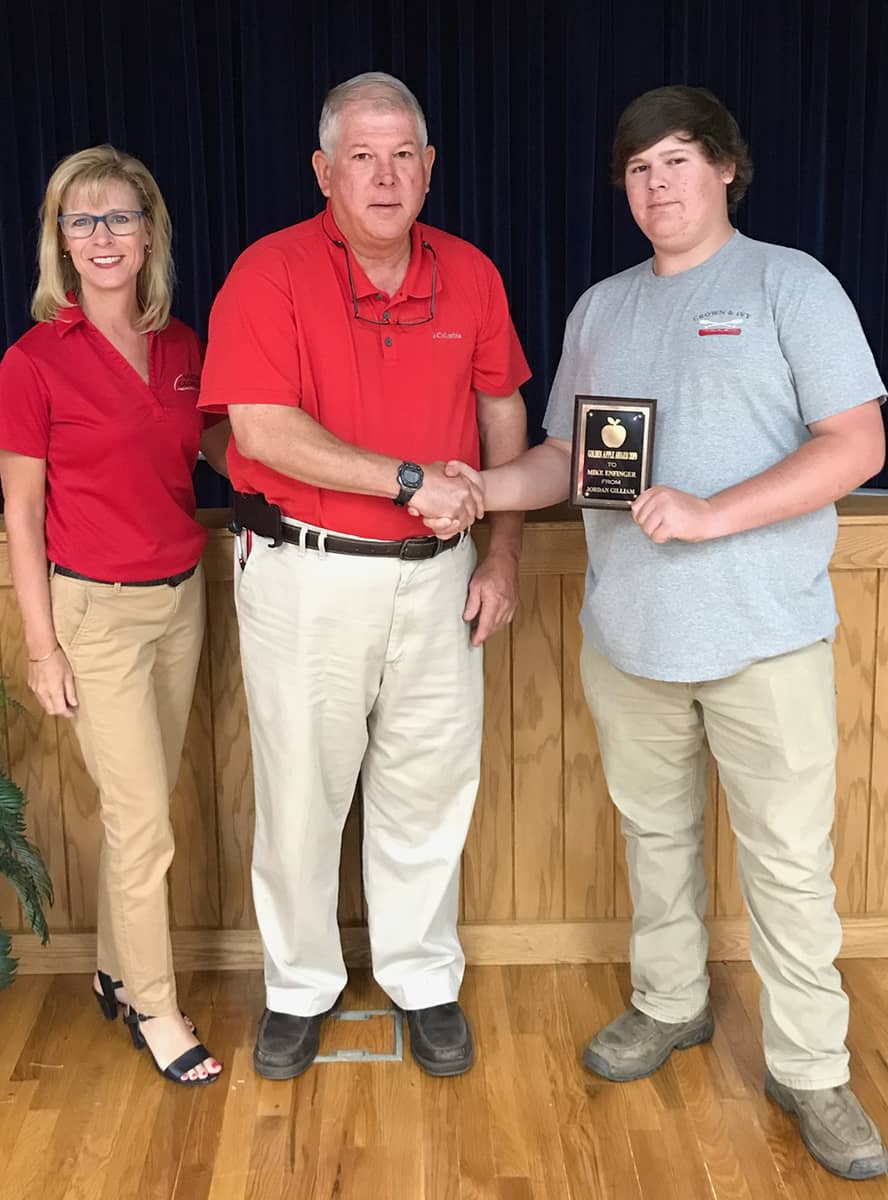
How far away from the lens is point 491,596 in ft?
8.41

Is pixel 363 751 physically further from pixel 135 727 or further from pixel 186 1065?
pixel 186 1065

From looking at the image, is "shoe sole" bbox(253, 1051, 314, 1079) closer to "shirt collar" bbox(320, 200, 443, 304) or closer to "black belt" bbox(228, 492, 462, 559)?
"black belt" bbox(228, 492, 462, 559)

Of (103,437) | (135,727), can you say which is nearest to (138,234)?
(103,437)

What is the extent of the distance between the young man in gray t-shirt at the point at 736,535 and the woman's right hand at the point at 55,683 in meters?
0.80

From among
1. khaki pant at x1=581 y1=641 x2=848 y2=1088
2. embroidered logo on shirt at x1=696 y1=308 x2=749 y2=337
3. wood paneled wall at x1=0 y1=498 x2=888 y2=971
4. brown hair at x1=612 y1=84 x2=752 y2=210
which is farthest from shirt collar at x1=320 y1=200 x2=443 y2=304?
khaki pant at x1=581 y1=641 x2=848 y2=1088

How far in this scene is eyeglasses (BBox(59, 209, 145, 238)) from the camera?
2.38 metres

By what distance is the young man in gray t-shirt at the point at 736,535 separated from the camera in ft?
7.02

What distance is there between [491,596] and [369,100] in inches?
35.9

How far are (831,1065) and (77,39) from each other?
2763mm

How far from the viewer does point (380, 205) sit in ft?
7.52

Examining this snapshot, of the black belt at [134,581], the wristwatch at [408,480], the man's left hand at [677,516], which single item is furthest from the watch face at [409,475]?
the black belt at [134,581]

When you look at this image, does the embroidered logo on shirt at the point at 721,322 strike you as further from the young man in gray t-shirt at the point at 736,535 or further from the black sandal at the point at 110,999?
the black sandal at the point at 110,999

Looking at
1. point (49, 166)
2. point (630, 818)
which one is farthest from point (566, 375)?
point (49, 166)

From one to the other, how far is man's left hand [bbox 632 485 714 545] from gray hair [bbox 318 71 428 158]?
769mm
